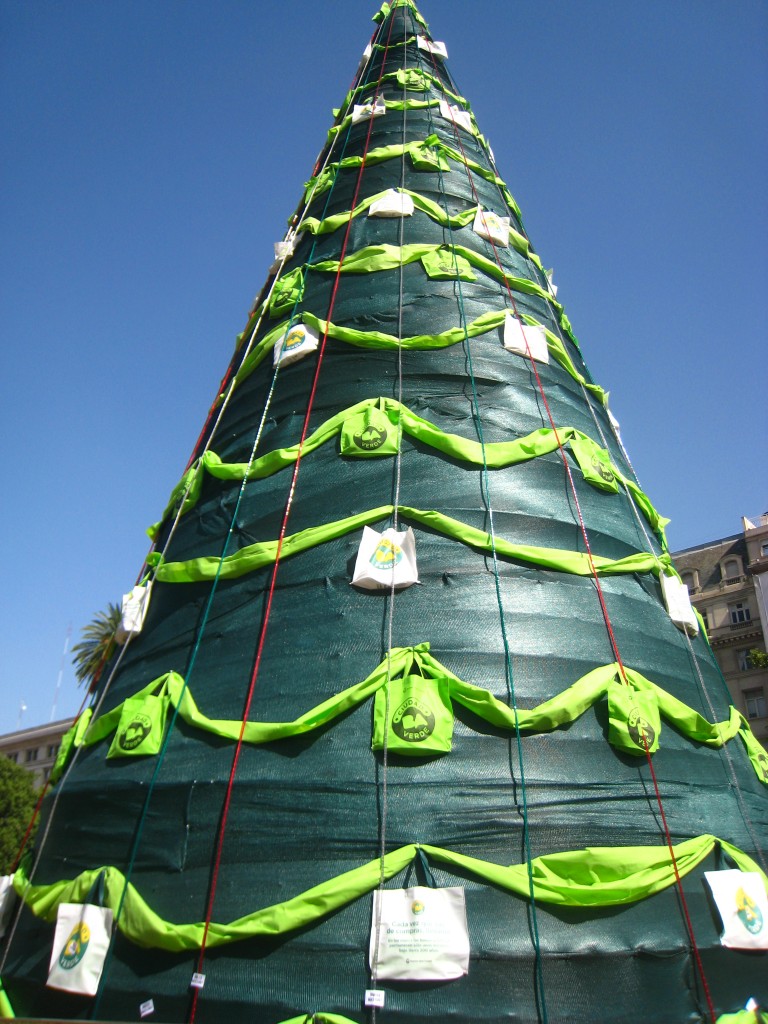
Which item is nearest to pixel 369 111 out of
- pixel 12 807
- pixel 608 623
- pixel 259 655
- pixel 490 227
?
pixel 490 227

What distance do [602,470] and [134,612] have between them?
480 cm

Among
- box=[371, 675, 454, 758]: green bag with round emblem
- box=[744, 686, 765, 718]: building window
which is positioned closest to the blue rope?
box=[371, 675, 454, 758]: green bag with round emblem

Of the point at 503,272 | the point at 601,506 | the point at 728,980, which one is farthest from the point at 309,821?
the point at 503,272

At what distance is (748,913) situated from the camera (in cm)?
514

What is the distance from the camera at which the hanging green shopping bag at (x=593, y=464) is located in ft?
25.3

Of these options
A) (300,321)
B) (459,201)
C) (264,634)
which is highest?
(459,201)

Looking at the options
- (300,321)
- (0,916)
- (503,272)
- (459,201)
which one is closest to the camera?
(0,916)

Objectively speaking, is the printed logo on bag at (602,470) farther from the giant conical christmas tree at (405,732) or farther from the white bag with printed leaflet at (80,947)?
the white bag with printed leaflet at (80,947)

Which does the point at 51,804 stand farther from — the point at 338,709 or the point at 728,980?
the point at 728,980

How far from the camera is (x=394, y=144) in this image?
12.2 m

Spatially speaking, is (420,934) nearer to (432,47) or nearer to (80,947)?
(80,947)

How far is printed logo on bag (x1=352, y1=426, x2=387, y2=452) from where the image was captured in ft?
23.6

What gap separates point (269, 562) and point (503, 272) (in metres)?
5.50

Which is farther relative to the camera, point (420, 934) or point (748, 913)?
point (748, 913)
